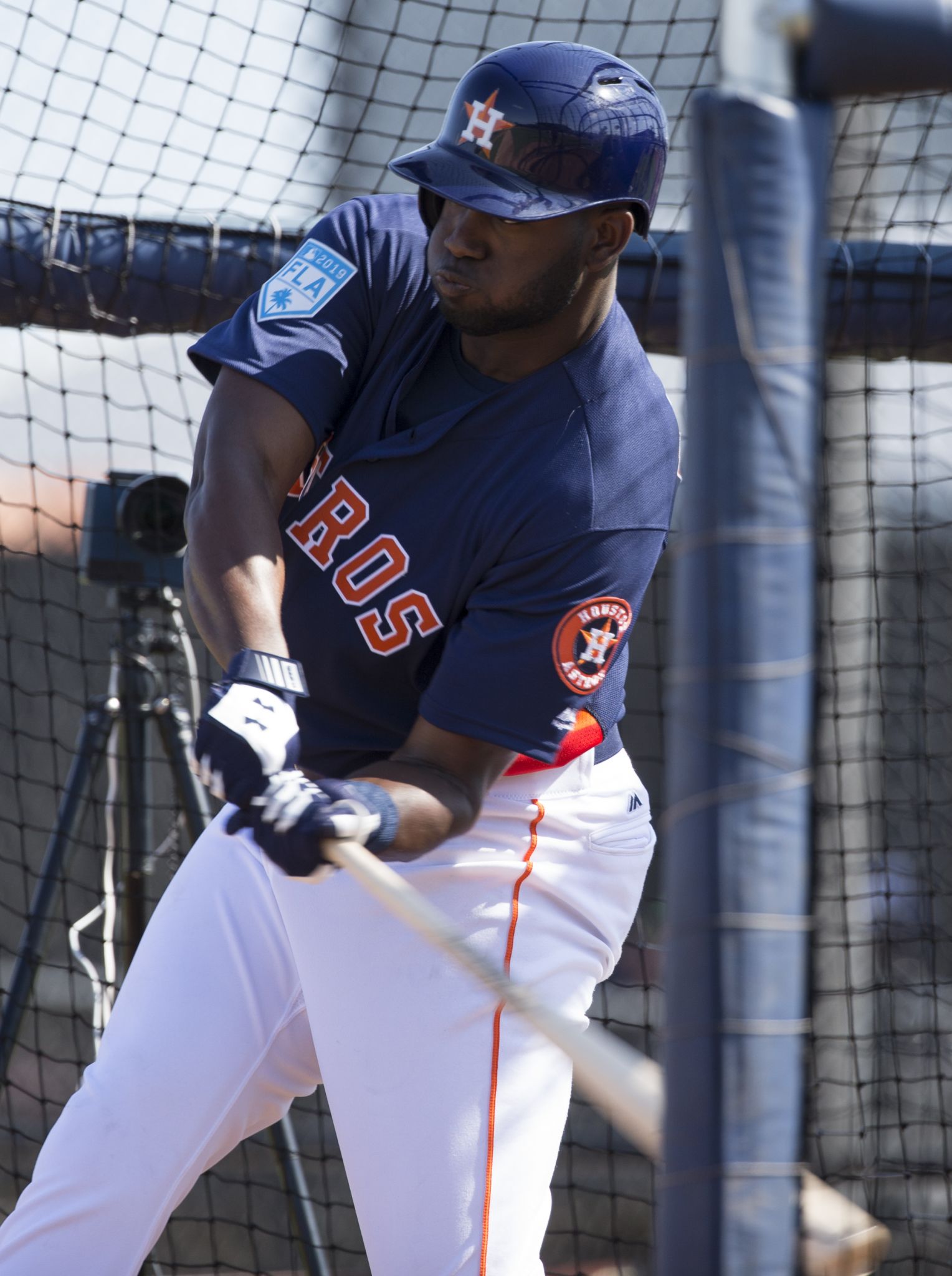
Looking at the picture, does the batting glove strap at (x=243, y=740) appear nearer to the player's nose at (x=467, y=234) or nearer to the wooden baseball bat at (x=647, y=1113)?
the wooden baseball bat at (x=647, y=1113)

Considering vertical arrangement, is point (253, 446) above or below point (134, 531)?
below

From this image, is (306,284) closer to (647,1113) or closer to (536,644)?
(536,644)

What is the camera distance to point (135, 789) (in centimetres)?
270

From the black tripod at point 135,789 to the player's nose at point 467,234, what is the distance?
49.9 inches

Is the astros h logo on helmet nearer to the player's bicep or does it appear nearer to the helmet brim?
the helmet brim

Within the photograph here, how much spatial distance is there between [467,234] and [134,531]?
117cm

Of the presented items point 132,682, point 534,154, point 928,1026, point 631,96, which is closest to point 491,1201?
point 534,154

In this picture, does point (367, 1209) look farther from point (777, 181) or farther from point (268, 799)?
point (777, 181)

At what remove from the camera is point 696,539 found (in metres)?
0.83

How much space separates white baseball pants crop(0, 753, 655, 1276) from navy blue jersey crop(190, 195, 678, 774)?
6.1 inches

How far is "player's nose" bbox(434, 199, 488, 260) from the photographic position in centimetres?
159

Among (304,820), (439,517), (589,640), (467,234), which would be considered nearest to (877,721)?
(589,640)

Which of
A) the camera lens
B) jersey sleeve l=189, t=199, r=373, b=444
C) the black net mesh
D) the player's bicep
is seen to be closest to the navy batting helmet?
jersey sleeve l=189, t=199, r=373, b=444

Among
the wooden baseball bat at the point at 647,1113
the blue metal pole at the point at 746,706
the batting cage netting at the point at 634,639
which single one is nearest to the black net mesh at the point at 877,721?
the batting cage netting at the point at 634,639
